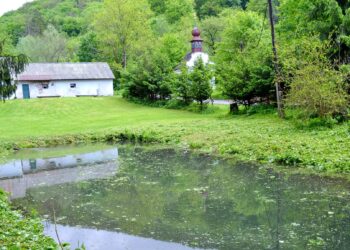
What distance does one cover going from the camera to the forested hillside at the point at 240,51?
2391cm

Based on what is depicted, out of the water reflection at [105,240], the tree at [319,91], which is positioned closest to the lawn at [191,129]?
the tree at [319,91]

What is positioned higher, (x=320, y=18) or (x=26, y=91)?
(x=320, y=18)

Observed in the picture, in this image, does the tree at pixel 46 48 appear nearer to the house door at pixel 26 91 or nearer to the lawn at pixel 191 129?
the house door at pixel 26 91

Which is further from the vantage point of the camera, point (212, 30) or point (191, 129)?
point (212, 30)

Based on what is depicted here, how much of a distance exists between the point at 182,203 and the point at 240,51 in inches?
1386

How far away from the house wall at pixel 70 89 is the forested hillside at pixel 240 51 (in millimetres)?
2899

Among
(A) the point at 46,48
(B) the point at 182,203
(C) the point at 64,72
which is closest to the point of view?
(B) the point at 182,203

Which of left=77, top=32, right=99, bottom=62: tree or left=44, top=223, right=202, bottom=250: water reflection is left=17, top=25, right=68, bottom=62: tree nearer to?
left=77, top=32, right=99, bottom=62: tree

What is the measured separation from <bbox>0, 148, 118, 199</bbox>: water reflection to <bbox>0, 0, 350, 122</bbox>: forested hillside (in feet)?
30.4

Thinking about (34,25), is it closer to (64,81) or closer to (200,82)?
(64,81)

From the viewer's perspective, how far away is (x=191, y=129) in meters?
28.5

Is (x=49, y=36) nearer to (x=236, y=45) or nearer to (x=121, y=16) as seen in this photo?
(x=121, y=16)

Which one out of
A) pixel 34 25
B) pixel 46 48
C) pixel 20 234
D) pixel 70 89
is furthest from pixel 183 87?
pixel 34 25

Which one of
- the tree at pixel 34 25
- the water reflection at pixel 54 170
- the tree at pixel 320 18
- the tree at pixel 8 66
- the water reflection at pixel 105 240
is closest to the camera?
the water reflection at pixel 105 240
